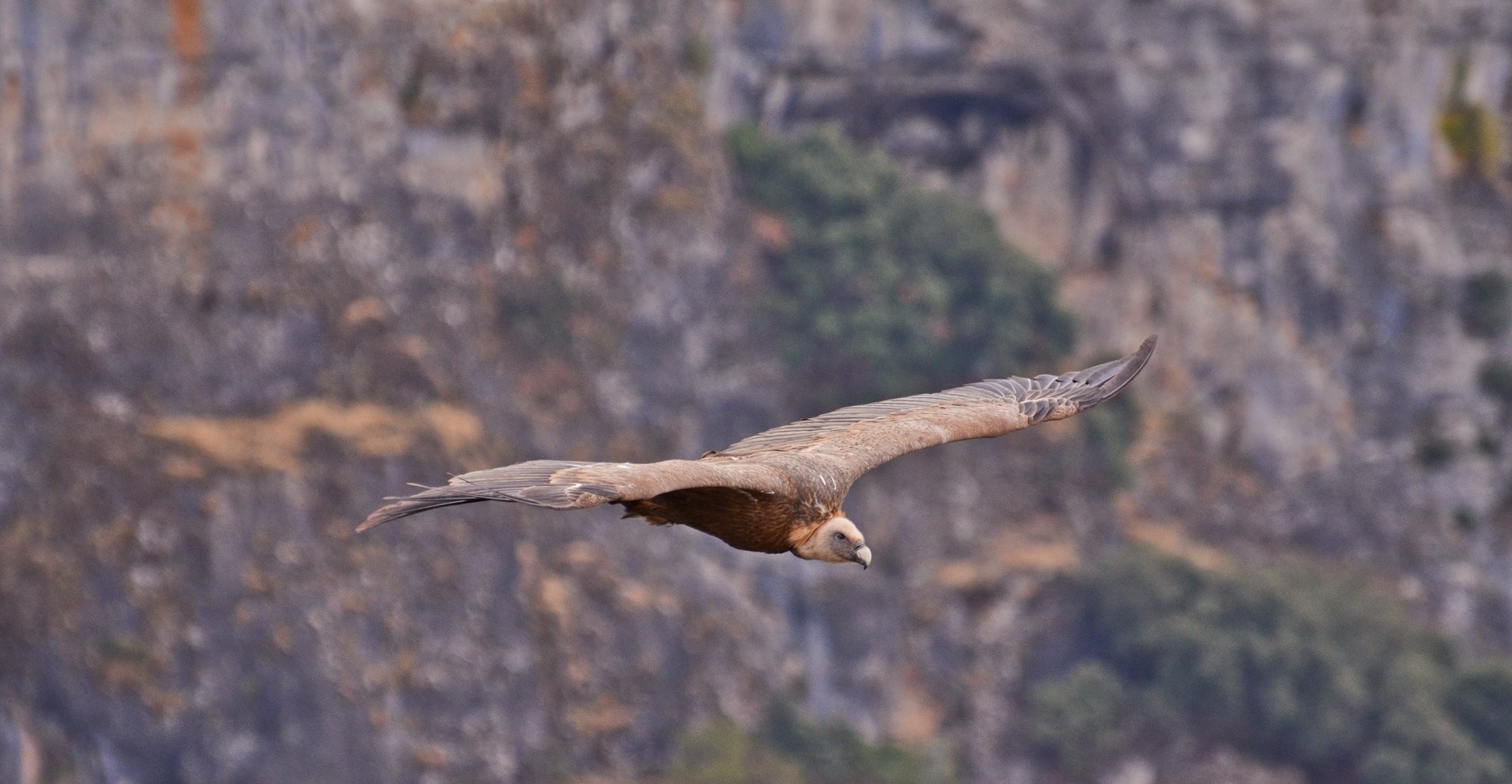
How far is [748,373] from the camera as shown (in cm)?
5156

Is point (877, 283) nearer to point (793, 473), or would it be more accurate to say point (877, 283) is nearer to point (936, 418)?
point (936, 418)

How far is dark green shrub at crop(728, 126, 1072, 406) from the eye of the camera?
5184 centimetres

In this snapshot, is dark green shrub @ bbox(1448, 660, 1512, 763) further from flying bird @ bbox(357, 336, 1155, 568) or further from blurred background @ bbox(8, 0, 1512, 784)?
flying bird @ bbox(357, 336, 1155, 568)

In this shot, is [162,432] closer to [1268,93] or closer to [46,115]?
[46,115]

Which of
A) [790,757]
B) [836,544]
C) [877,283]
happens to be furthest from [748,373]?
[836,544]

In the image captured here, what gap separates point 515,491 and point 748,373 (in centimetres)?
3791

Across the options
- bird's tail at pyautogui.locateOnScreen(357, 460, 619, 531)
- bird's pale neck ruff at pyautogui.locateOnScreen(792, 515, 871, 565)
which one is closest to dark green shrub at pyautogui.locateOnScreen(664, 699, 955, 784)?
bird's pale neck ruff at pyautogui.locateOnScreen(792, 515, 871, 565)

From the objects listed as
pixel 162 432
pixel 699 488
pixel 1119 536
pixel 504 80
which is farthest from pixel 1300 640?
pixel 699 488

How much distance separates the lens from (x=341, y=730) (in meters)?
42.3

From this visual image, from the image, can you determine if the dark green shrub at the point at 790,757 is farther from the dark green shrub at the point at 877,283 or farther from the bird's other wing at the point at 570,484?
the bird's other wing at the point at 570,484

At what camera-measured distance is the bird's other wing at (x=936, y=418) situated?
1772cm

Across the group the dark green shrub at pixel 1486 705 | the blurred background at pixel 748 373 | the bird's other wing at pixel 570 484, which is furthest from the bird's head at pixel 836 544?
the dark green shrub at pixel 1486 705

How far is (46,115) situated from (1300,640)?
28.2 meters

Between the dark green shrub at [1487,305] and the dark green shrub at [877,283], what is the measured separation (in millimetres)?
9765
